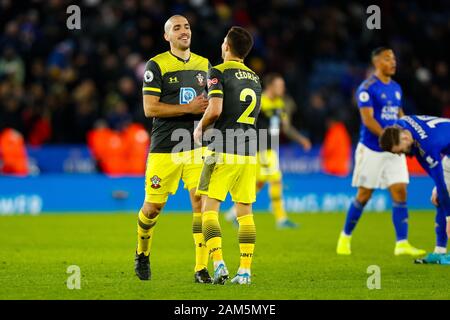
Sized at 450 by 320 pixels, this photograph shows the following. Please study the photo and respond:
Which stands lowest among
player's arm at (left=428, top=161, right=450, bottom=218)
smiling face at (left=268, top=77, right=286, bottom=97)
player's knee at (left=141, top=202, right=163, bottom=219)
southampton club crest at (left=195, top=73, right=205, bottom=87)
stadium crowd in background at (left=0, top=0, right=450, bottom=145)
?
player's knee at (left=141, top=202, right=163, bottom=219)

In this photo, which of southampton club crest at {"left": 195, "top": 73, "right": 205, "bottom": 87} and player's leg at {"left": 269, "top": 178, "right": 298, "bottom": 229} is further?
player's leg at {"left": 269, "top": 178, "right": 298, "bottom": 229}

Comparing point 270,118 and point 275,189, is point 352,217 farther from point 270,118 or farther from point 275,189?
point 270,118

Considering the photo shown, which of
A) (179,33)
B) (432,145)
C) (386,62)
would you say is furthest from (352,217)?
(179,33)

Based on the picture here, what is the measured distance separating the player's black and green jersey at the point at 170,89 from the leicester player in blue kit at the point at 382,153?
3423 mm

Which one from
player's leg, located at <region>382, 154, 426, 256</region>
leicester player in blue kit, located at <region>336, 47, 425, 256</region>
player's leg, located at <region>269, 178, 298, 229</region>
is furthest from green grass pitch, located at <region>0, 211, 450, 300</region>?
leicester player in blue kit, located at <region>336, 47, 425, 256</region>

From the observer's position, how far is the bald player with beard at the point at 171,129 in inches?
368

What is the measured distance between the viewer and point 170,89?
31.0 feet

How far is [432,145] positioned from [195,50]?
13077 mm

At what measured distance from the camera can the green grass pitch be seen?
27.9 ft

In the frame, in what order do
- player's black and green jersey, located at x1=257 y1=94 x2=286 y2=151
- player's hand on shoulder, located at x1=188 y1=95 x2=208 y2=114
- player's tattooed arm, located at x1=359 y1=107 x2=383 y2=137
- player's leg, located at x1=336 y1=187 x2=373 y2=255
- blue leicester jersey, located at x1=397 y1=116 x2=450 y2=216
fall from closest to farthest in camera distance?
player's hand on shoulder, located at x1=188 y1=95 x2=208 y2=114 < blue leicester jersey, located at x1=397 y1=116 x2=450 y2=216 < player's tattooed arm, located at x1=359 y1=107 x2=383 y2=137 < player's leg, located at x1=336 y1=187 x2=373 y2=255 < player's black and green jersey, located at x1=257 y1=94 x2=286 y2=151

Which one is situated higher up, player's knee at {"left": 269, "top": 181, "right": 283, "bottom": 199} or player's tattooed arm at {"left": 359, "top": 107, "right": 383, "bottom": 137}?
player's tattooed arm at {"left": 359, "top": 107, "right": 383, "bottom": 137}

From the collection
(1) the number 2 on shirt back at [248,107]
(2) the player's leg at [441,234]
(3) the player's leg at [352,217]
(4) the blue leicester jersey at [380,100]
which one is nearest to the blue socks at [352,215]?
(3) the player's leg at [352,217]

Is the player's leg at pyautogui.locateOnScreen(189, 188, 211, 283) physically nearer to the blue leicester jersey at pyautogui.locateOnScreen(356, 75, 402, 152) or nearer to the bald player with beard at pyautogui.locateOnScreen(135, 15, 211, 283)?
the bald player with beard at pyautogui.locateOnScreen(135, 15, 211, 283)
